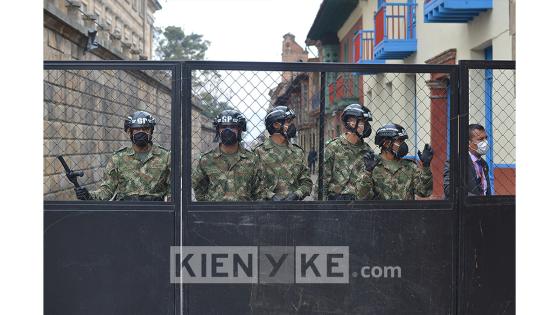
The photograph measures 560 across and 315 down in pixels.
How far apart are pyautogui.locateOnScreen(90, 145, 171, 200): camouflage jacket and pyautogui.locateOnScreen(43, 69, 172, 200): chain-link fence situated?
314 cm

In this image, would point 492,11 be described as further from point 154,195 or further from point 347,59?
point 347,59

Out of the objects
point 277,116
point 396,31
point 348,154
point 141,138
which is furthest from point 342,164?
point 396,31

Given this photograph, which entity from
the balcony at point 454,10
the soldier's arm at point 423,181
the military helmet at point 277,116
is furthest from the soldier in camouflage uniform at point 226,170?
the balcony at point 454,10

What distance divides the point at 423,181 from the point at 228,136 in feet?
4.75

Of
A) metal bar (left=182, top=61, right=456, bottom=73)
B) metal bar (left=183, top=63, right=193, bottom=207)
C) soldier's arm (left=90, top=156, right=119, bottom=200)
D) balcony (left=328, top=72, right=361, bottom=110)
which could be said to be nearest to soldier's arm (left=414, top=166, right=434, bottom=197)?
metal bar (left=182, top=61, right=456, bottom=73)

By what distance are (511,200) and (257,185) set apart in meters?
1.78

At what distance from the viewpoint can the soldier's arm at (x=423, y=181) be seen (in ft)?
15.6

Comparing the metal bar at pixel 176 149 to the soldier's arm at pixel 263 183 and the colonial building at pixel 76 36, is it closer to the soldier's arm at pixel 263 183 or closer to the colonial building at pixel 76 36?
the soldier's arm at pixel 263 183

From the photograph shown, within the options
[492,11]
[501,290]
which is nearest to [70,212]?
[501,290]

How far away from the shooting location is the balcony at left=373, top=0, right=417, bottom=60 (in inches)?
587

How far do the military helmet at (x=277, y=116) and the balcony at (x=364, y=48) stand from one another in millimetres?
13652

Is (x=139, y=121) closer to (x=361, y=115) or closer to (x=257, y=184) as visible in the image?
(x=257, y=184)

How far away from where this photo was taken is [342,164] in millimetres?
5043

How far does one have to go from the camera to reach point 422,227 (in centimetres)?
427
